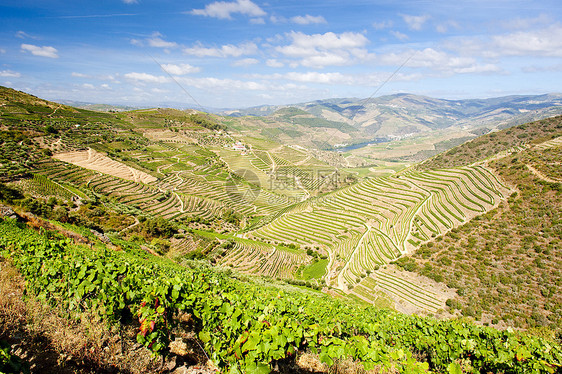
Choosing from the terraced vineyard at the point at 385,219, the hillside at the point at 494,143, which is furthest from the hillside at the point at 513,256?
the hillside at the point at 494,143

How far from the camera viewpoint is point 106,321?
5.20m

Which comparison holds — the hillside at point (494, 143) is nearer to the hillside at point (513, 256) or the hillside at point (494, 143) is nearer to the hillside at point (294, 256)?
the hillside at point (294, 256)

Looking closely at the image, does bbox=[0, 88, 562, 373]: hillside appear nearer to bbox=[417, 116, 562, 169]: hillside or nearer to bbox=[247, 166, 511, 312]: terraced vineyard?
bbox=[247, 166, 511, 312]: terraced vineyard

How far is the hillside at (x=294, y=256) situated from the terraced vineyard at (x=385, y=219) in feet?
0.89

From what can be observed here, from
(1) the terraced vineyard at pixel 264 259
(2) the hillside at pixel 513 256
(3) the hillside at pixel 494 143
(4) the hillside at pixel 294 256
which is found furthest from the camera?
(3) the hillside at pixel 494 143

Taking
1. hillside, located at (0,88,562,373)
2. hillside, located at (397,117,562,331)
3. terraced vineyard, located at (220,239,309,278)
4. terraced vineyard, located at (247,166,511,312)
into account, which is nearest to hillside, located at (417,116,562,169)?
hillside, located at (0,88,562,373)

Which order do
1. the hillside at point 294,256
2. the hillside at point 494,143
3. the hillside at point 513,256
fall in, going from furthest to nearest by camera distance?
the hillside at point 494,143
the hillside at point 513,256
the hillside at point 294,256

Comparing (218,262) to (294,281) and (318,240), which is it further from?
(318,240)

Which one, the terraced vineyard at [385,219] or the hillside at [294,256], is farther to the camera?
the terraced vineyard at [385,219]

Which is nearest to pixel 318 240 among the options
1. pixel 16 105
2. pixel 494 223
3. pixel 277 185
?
pixel 494 223

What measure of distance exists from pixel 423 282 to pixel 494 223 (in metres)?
12.8

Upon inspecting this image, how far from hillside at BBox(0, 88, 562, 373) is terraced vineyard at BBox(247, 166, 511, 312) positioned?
27 cm

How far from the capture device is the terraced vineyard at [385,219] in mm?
30500

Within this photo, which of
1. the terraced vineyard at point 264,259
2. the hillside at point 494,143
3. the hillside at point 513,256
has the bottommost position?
the terraced vineyard at point 264,259
